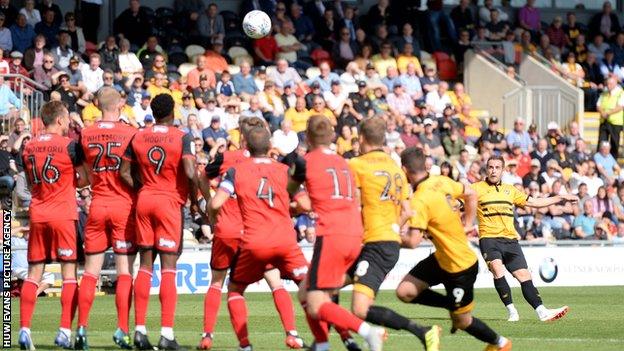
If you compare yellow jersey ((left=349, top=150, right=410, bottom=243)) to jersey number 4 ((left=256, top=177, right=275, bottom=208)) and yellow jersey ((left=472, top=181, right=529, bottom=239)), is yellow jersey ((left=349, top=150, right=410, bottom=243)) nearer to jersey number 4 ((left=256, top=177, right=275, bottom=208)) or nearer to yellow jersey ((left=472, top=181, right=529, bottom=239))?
jersey number 4 ((left=256, top=177, right=275, bottom=208))

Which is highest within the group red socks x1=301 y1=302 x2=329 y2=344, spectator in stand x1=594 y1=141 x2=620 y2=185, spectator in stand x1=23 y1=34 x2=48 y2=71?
spectator in stand x1=23 y1=34 x2=48 y2=71

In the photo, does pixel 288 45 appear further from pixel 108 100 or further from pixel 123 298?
pixel 123 298

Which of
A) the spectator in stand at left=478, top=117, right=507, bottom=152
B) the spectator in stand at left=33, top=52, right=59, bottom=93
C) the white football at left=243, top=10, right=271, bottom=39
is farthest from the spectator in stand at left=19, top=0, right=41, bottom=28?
the spectator in stand at left=478, top=117, right=507, bottom=152

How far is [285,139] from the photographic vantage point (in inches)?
1081

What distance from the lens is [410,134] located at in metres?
30.0

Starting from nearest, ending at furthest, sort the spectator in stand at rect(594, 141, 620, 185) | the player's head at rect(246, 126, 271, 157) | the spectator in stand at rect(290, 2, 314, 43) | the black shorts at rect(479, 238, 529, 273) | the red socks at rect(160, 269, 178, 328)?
1. the player's head at rect(246, 126, 271, 157)
2. the red socks at rect(160, 269, 178, 328)
3. the black shorts at rect(479, 238, 529, 273)
4. the spectator in stand at rect(290, 2, 314, 43)
5. the spectator in stand at rect(594, 141, 620, 185)

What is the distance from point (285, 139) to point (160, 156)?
14520 mm

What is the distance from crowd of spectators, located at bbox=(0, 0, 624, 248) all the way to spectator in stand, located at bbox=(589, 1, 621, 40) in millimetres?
1052

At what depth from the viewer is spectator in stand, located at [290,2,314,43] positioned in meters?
31.8

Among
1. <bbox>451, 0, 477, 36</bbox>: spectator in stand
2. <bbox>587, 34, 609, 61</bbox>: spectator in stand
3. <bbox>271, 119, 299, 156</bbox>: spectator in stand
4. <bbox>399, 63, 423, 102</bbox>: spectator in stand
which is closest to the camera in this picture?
<bbox>271, 119, 299, 156</bbox>: spectator in stand

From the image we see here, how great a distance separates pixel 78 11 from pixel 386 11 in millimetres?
8058

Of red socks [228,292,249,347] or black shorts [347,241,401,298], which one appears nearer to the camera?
black shorts [347,241,401,298]

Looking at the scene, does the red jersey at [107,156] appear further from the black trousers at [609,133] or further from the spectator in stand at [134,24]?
the black trousers at [609,133]

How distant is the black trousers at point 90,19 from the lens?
95.5 ft
